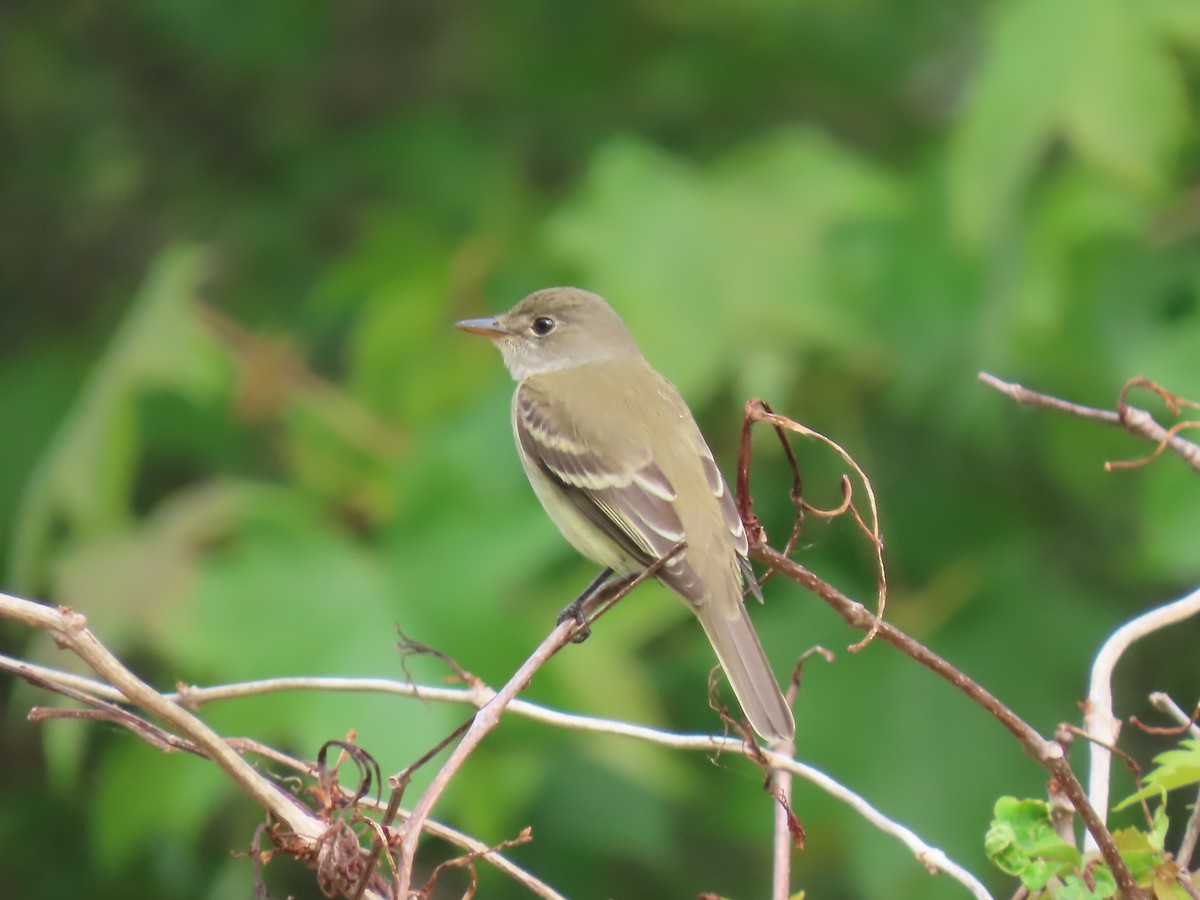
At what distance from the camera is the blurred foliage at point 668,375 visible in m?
4.51

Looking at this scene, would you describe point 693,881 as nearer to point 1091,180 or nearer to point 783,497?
point 783,497

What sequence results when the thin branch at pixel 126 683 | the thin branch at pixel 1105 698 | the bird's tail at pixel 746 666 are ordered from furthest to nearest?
the bird's tail at pixel 746 666, the thin branch at pixel 1105 698, the thin branch at pixel 126 683

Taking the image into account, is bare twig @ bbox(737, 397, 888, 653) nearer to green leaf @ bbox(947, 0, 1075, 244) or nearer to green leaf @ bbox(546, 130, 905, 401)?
green leaf @ bbox(546, 130, 905, 401)

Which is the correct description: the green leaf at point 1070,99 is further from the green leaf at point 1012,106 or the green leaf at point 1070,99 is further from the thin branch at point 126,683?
the thin branch at point 126,683

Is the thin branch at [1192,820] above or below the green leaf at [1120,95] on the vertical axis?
below

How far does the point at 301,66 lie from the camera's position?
7.12m

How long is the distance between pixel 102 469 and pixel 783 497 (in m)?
2.09

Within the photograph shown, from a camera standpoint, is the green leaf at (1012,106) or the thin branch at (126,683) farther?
the green leaf at (1012,106)

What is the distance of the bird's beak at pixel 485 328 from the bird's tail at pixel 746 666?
1565 mm

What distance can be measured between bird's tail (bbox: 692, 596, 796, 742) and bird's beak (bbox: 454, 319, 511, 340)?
1565 mm

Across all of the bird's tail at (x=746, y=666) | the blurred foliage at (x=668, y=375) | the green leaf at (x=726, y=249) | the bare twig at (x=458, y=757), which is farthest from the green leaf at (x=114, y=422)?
the bare twig at (x=458, y=757)

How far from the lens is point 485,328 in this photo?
484 centimetres

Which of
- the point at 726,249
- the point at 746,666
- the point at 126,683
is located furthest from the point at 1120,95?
the point at 126,683

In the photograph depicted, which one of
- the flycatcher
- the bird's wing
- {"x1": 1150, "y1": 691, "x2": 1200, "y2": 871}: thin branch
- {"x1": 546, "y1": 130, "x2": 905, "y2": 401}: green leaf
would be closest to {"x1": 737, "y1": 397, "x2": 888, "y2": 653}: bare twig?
{"x1": 1150, "y1": 691, "x2": 1200, "y2": 871}: thin branch
